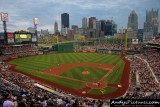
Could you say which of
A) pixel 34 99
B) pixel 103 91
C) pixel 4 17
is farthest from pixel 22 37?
pixel 34 99

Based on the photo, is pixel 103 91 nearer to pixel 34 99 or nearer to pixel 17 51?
pixel 34 99

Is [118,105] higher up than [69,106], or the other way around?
[118,105]

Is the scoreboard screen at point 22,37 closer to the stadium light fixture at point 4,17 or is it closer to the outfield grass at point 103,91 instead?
the stadium light fixture at point 4,17

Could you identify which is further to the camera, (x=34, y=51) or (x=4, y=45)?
(x=34, y=51)

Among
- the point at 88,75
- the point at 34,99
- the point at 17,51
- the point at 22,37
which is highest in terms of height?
the point at 22,37

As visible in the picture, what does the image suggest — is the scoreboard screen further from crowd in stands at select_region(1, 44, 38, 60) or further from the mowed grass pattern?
the mowed grass pattern

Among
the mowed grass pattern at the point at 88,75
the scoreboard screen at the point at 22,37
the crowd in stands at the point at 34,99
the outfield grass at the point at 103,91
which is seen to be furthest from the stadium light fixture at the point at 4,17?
the outfield grass at the point at 103,91

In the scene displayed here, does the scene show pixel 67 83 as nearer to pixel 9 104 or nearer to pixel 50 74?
pixel 50 74

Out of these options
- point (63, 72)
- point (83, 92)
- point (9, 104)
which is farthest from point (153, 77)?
point (9, 104)
